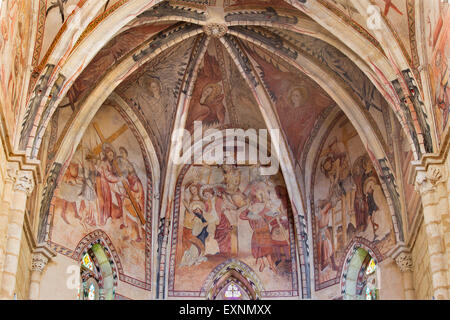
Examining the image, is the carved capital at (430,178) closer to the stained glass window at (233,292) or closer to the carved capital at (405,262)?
the carved capital at (405,262)

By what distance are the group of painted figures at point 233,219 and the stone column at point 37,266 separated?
11.0 ft

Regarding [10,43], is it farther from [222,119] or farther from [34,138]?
[222,119]

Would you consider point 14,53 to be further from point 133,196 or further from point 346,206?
point 346,206

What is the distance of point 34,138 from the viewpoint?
12906mm

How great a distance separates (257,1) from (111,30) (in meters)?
2.99

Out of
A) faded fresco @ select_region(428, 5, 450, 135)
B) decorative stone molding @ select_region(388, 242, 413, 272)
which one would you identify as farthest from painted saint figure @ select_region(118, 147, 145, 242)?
faded fresco @ select_region(428, 5, 450, 135)

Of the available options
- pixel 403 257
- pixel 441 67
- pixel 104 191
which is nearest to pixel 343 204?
pixel 403 257

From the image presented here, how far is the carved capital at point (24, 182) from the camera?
12.3m

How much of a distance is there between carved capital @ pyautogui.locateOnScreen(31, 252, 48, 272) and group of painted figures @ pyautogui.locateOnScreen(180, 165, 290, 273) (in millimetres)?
3375

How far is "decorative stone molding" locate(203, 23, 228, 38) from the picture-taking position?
629 inches

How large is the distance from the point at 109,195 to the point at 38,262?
8.40 feet

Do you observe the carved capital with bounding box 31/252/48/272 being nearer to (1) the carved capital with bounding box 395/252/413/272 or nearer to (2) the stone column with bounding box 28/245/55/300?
(2) the stone column with bounding box 28/245/55/300

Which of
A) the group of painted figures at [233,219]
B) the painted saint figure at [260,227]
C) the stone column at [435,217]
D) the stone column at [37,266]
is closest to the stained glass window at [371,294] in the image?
the group of painted figures at [233,219]
